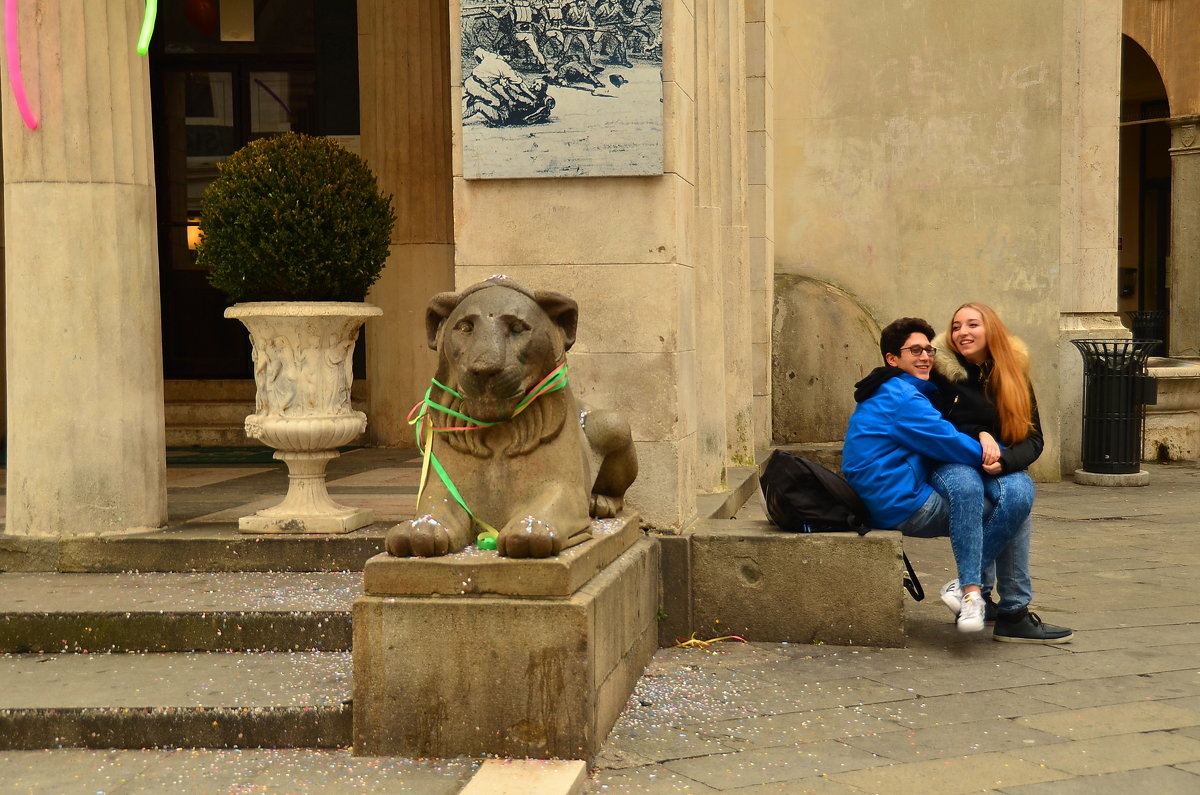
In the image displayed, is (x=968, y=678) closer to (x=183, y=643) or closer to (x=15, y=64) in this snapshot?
(x=183, y=643)

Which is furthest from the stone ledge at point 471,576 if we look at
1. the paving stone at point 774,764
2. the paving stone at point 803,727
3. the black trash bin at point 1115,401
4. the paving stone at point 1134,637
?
the black trash bin at point 1115,401

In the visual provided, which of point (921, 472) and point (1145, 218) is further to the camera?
point (1145, 218)

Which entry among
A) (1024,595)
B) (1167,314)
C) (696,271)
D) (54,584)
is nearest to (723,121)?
(696,271)

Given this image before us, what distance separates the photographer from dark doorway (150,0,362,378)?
11.4m

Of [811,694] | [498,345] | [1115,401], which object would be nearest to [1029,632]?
[811,694]

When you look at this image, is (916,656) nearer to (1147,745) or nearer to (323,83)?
(1147,745)

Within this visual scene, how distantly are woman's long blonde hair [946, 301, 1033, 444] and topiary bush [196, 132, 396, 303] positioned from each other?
2808mm

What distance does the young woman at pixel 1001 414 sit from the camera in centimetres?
568

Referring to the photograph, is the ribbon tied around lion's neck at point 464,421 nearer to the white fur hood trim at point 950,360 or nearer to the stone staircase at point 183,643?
the stone staircase at point 183,643

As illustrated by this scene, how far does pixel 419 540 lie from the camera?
169 inches

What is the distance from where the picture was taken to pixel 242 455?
10305mm

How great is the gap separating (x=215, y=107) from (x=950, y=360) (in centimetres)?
802

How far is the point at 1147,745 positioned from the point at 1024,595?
1440 millimetres

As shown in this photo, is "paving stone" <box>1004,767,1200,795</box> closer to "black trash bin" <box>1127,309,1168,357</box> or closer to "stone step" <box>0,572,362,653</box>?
"stone step" <box>0,572,362,653</box>
